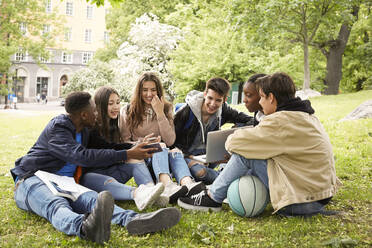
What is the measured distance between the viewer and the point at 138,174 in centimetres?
461

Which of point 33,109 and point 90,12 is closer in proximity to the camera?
point 33,109

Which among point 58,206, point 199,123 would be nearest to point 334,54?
A: point 199,123

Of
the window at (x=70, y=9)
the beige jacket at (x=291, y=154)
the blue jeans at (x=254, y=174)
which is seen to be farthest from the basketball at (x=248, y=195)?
the window at (x=70, y=9)

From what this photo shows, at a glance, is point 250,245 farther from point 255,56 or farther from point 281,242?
point 255,56

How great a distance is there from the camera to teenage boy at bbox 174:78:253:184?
5137 mm

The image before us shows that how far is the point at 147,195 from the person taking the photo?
3826 mm

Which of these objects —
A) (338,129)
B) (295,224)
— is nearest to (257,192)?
(295,224)

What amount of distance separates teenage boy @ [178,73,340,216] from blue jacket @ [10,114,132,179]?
1.27 metres

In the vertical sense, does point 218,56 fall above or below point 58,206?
above

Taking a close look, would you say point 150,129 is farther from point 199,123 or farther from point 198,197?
point 198,197

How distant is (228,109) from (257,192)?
2050 mm

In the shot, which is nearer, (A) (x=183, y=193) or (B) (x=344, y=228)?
(B) (x=344, y=228)

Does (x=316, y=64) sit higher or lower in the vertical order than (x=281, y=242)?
higher

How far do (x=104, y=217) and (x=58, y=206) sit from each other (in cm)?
64
